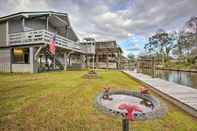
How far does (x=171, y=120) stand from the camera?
4.03m

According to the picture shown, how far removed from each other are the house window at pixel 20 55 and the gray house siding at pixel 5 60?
1.63ft

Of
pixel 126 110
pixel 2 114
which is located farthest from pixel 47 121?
pixel 126 110

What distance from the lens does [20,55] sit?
1532cm

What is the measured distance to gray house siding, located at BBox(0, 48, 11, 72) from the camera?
46.4ft

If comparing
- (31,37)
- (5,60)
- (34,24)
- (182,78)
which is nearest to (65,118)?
(31,37)

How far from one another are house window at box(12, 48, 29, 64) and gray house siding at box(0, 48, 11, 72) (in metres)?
0.50

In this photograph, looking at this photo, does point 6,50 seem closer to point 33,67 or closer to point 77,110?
point 33,67

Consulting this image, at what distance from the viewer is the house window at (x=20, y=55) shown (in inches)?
573

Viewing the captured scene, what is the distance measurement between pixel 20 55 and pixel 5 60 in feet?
4.73

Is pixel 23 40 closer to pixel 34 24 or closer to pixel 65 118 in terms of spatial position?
pixel 34 24

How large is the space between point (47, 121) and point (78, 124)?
2.48 ft

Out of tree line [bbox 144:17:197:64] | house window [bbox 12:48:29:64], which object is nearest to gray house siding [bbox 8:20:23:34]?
house window [bbox 12:48:29:64]

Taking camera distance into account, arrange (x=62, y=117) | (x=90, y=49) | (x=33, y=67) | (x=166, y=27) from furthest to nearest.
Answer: (x=166, y=27)
(x=90, y=49)
(x=33, y=67)
(x=62, y=117)

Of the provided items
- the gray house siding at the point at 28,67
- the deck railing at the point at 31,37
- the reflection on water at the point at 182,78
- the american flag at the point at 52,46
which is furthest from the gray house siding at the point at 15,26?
the reflection on water at the point at 182,78
